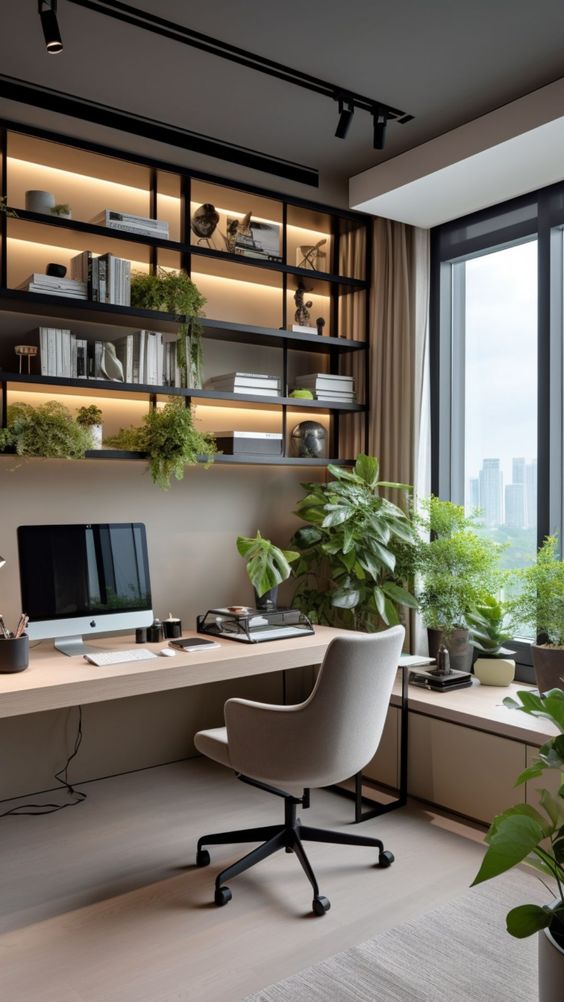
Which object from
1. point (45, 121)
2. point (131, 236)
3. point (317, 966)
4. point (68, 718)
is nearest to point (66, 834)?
point (68, 718)

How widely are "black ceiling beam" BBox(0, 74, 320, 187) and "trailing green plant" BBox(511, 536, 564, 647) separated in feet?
7.25

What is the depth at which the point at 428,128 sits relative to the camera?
351 cm

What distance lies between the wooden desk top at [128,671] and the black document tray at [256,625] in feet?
0.16

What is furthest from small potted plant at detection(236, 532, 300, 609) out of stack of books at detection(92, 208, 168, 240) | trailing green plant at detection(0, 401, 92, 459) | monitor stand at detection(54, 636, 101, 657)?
stack of books at detection(92, 208, 168, 240)

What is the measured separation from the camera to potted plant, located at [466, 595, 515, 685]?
11.8 feet

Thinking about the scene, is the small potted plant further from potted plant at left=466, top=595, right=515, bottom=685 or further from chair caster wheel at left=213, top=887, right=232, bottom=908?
chair caster wheel at left=213, top=887, right=232, bottom=908

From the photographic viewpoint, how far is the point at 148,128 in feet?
11.6

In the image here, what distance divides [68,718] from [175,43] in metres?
2.76

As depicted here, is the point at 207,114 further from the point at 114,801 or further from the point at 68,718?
the point at 114,801

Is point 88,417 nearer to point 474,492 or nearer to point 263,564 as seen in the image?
point 263,564

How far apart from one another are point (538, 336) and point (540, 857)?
2.55 m

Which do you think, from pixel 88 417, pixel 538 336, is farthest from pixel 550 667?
pixel 88 417

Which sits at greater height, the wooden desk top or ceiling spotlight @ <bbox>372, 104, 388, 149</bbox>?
ceiling spotlight @ <bbox>372, 104, 388, 149</bbox>

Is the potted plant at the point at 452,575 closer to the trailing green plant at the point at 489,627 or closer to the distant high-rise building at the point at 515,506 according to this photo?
the trailing green plant at the point at 489,627
